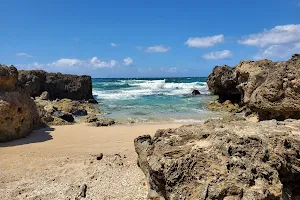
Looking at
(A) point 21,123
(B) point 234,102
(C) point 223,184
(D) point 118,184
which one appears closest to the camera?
(C) point 223,184

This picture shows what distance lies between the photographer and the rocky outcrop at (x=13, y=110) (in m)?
8.43

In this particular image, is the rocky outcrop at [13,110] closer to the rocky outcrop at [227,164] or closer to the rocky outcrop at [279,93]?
the rocky outcrop at [227,164]

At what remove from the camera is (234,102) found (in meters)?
22.5

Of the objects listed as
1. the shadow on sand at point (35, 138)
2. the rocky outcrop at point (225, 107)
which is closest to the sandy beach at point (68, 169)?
the shadow on sand at point (35, 138)

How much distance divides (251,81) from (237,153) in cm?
733

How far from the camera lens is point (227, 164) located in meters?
3.30

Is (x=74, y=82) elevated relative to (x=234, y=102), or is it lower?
elevated

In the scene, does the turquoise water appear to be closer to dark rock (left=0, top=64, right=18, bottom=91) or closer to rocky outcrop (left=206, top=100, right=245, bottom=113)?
rocky outcrop (left=206, top=100, right=245, bottom=113)

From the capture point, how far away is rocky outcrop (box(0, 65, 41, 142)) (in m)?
8.43

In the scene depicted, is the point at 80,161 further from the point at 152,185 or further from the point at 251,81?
the point at 251,81

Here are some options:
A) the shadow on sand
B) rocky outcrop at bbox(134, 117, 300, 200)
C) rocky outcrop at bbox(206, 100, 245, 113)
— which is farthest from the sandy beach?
rocky outcrop at bbox(206, 100, 245, 113)

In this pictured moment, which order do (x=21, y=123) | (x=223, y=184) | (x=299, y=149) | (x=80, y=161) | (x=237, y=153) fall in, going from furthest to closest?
(x=21, y=123) → (x=80, y=161) → (x=299, y=149) → (x=237, y=153) → (x=223, y=184)

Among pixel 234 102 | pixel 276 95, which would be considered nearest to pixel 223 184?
pixel 276 95

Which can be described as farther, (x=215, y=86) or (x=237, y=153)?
(x=215, y=86)
